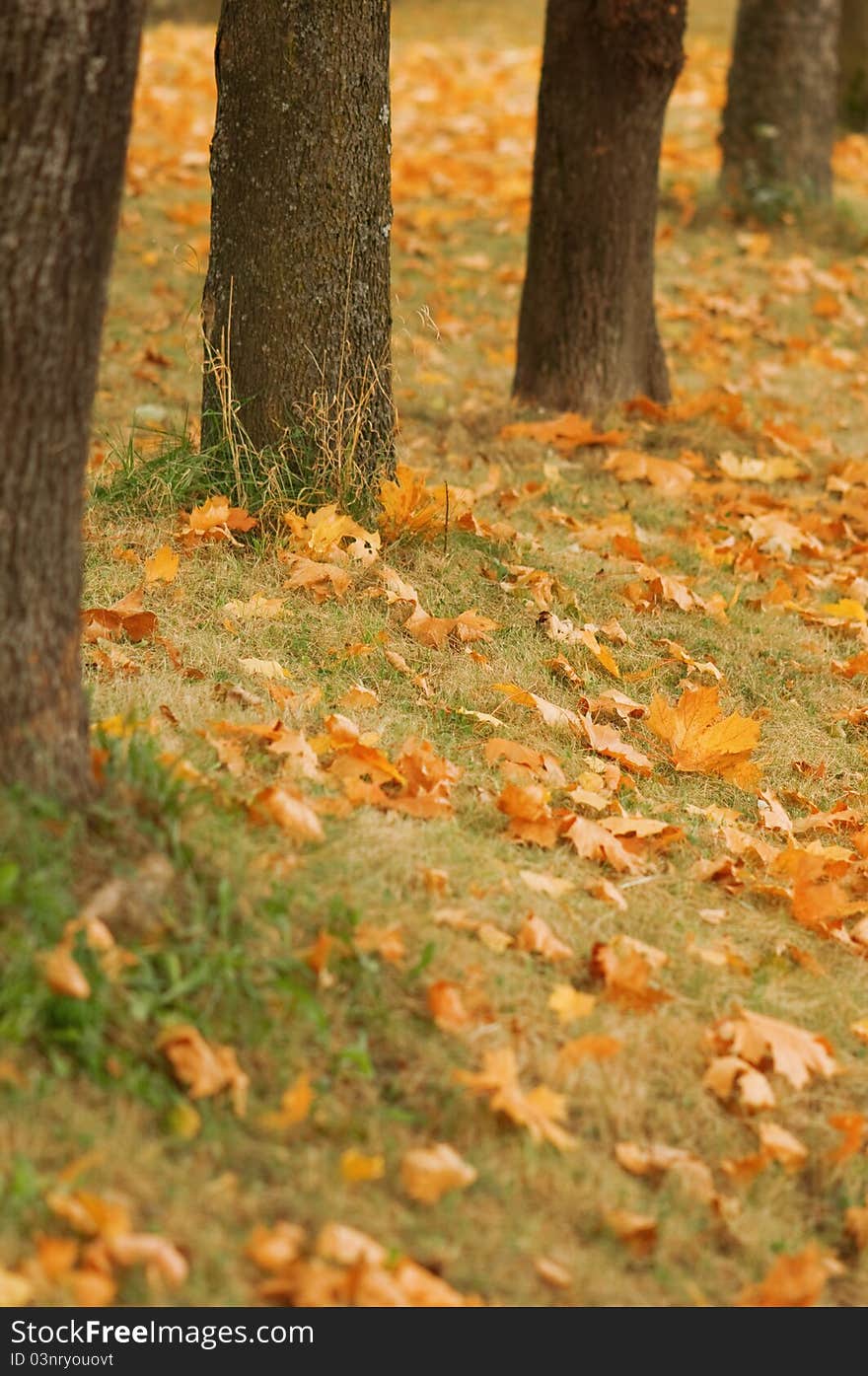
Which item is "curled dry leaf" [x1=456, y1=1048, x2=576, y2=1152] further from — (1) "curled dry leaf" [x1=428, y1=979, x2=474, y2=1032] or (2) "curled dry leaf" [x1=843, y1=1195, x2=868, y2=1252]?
(2) "curled dry leaf" [x1=843, y1=1195, x2=868, y2=1252]

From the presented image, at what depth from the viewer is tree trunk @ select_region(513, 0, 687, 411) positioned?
598 centimetres

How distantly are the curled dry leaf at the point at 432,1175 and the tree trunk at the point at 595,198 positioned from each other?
4.44 meters

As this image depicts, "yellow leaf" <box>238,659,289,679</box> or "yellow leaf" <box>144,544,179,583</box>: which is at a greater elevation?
"yellow leaf" <box>144,544,179,583</box>

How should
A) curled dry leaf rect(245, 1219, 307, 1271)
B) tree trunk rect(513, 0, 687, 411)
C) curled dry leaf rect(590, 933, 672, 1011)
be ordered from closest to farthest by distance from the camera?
curled dry leaf rect(245, 1219, 307, 1271)
curled dry leaf rect(590, 933, 672, 1011)
tree trunk rect(513, 0, 687, 411)

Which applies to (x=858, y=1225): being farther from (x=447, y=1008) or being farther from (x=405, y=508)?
(x=405, y=508)

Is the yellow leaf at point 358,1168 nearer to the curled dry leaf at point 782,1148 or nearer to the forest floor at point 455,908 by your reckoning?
the forest floor at point 455,908

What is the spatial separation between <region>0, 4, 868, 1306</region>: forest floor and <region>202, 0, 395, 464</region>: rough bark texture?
0.27m

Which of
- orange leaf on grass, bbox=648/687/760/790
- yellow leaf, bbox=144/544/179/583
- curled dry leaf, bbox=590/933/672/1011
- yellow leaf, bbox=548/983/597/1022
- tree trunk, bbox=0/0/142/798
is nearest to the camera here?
tree trunk, bbox=0/0/142/798

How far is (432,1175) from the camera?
2.41 metres

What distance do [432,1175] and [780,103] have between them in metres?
8.74

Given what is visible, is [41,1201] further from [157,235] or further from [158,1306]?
[157,235]

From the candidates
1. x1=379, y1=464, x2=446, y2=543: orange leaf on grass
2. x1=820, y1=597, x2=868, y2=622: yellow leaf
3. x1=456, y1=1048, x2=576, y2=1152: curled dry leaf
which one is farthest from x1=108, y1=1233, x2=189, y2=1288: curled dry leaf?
x1=820, y1=597, x2=868, y2=622: yellow leaf

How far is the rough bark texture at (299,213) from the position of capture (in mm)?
4277
